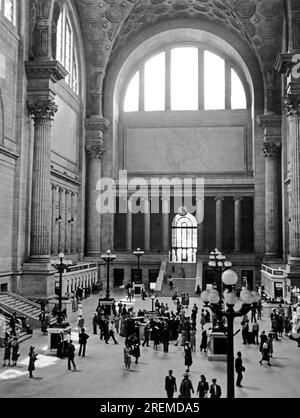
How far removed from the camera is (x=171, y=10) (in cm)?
4288

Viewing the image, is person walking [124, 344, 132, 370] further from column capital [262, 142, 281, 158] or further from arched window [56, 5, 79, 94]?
column capital [262, 142, 281, 158]

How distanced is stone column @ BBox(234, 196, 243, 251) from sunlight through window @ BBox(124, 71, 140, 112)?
1188 cm

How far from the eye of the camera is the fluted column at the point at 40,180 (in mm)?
29000

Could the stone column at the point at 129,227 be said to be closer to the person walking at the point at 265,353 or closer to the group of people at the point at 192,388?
the person walking at the point at 265,353

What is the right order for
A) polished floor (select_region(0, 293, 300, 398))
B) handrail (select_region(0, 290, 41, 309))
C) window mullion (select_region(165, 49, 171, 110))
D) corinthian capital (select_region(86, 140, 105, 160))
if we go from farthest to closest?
window mullion (select_region(165, 49, 171, 110)) → corinthian capital (select_region(86, 140, 105, 160)) → handrail (select_region(0, 290, 41, 309)) → polished floor (select_region(0, 293, 300, 398))

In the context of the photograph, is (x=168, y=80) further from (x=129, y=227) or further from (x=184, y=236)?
(x=184, y=236)

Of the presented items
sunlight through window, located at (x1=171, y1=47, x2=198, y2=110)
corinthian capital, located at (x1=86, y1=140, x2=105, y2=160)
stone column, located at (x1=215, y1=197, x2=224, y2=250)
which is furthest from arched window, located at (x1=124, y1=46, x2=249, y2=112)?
stone column, located at (x1=215, y1=197, x2=224, y2=250)

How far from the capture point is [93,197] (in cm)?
4278

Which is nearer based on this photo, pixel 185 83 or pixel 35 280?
pixel 35 280

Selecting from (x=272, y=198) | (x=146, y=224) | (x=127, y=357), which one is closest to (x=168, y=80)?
(x=146, y=224)

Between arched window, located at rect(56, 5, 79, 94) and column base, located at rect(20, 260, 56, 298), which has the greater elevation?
arched window, located at rect(56, 5, 79, 94)

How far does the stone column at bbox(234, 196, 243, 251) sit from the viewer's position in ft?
142

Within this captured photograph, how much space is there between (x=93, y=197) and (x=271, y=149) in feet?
47.2

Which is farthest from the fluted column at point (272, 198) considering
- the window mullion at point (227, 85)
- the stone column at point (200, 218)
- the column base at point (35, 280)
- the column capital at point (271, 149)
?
the column base at point (35, 280)
